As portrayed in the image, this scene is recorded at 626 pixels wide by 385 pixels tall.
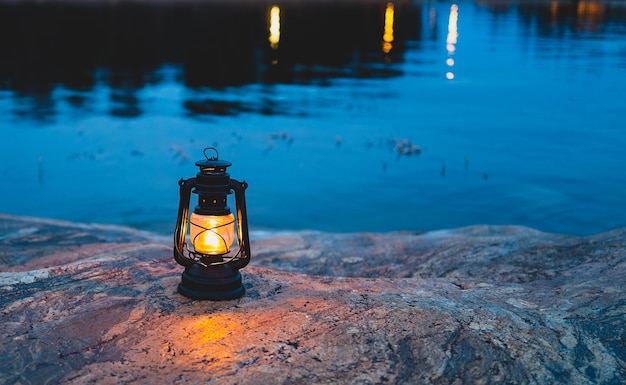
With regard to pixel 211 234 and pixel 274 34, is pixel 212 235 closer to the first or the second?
pixel 211 234

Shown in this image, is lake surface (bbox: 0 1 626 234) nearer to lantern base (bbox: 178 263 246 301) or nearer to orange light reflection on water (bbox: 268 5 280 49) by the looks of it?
orange light reflection on water (bbox: 268 5 280 49)

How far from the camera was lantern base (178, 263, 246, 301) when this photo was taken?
16.8 ft

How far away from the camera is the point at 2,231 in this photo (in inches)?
311

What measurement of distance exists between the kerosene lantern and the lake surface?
21.8 feet

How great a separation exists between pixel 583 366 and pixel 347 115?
53.0 ft

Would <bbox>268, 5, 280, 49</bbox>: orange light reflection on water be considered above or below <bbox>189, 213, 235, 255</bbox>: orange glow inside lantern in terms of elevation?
above

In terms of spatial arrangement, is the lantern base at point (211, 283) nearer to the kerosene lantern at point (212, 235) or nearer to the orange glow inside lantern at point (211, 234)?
the kerosene lantern at point (212, 235)

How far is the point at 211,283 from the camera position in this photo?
5113mm

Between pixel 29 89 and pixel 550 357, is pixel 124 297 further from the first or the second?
pixel 29 89

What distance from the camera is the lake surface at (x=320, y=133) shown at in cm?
1341

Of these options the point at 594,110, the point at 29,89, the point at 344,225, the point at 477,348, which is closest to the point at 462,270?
the point at 477,348

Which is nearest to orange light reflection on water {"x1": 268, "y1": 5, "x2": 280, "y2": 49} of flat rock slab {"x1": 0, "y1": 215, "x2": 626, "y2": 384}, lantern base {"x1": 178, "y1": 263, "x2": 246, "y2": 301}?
flat rock slab {"x1": 0, "y1": 215, "x2": 626, "y2": 384}

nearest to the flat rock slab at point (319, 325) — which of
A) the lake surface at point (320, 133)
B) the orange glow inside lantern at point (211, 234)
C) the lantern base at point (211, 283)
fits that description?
the lantern base at point (211, 283)

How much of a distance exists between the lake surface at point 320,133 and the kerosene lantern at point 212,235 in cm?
666
